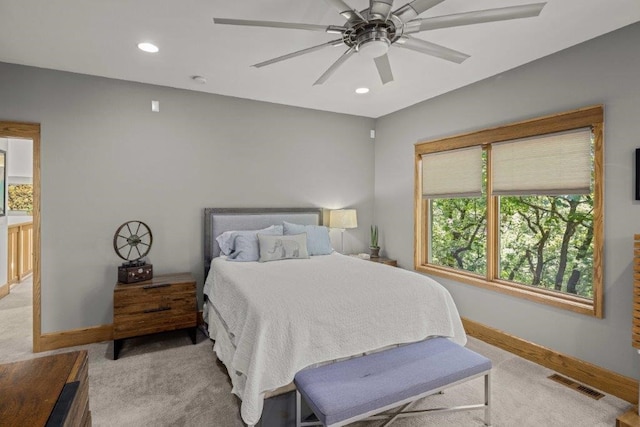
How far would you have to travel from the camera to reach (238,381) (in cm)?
223

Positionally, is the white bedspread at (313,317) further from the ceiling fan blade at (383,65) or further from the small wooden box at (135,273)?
the ceiling fan blade at (383,65)

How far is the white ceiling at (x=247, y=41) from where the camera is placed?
2322 mm

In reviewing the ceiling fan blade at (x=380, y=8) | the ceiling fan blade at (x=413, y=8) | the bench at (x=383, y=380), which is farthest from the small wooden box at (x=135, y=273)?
the ceiling fan blade at (x=413, y=8)

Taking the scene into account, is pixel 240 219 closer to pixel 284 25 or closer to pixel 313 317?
pixel 313 317

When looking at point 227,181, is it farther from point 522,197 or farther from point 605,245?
point 605,245

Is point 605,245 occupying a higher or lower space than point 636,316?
higher

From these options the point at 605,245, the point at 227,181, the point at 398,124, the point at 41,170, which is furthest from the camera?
the point at 398,124

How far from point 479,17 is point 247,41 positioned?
177 centimetres

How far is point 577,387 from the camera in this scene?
2.68 metres

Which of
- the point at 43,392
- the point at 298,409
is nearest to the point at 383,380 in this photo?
the point at 298,409

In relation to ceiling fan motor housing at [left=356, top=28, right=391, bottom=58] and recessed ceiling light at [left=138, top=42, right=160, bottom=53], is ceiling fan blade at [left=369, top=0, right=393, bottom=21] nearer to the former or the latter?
ceiling fan motor housing at [left=356, top=28, right=391, bottom=58]

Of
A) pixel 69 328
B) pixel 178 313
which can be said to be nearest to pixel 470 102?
pixel 178 313

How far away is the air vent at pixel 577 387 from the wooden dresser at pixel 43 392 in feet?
10.8

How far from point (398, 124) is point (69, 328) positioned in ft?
15.2
